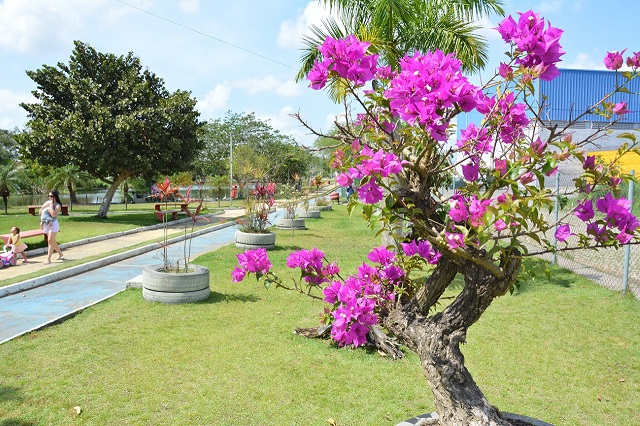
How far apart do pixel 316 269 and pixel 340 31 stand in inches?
310

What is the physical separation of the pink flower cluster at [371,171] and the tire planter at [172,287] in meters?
5.74

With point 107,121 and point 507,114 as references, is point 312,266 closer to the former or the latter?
point 507,114

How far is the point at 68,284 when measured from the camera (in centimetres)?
887

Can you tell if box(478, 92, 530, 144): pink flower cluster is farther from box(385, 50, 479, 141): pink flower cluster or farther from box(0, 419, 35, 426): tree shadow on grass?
box(0, 419, 35, 426): tree shadow on grass

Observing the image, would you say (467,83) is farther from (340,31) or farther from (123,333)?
(340,31)

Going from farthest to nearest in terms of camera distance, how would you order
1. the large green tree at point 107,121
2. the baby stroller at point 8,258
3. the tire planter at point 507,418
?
the large green tree at point 107,121 < the baby stroller at point 8,258 < the tire planter at point 507,418

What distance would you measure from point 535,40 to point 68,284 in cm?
890

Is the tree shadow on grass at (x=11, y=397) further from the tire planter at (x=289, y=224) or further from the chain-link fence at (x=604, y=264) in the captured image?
the tire planter at (x=289, y=224)

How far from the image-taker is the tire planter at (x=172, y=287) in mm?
7234

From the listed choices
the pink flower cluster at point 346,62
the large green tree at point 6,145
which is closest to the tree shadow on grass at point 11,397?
the pink flower cluster at point 346,62

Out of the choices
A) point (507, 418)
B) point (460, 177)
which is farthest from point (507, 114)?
point (507, 418)

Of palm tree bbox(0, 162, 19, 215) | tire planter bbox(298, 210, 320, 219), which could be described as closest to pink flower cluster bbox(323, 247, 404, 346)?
tire planter bbox(298, 210, 320, 219)

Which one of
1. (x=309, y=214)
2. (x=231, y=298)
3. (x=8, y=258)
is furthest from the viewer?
(x=309, y=214)

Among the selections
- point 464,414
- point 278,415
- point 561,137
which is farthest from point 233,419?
point 561,137
